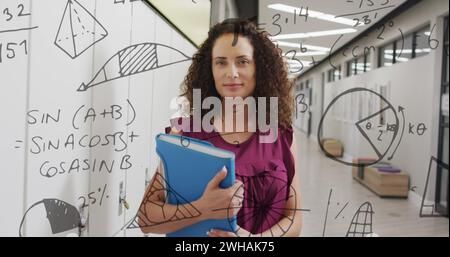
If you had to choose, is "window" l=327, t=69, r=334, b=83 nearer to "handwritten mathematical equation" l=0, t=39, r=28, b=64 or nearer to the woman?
the woman

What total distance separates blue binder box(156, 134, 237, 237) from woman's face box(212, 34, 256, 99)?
0.45ft

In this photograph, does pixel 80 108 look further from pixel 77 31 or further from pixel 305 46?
pixel 305 46

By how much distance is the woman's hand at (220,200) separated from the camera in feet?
2.35

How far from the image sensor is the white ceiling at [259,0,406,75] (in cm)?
77

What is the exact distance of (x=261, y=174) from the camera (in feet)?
2.49

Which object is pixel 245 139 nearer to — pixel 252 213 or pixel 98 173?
pixel 252 213

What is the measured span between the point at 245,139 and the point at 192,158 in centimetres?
13
